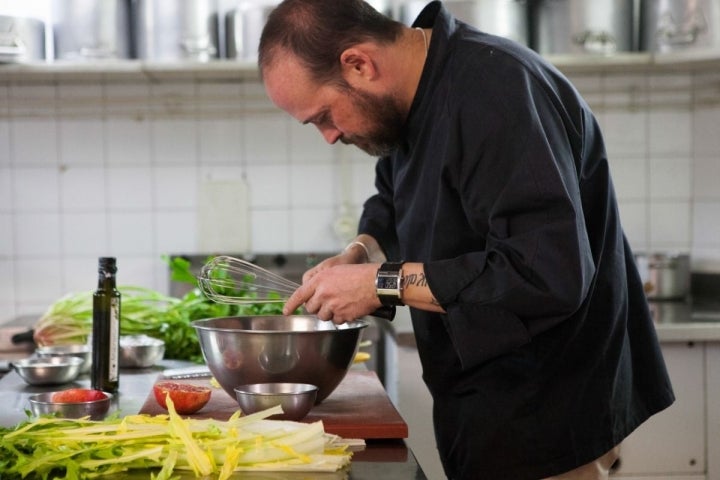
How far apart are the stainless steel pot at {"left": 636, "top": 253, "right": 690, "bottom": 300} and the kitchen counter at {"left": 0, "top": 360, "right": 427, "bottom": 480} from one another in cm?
189

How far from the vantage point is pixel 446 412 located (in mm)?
1715

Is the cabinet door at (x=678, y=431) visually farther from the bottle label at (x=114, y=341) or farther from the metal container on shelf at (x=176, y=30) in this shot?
the metal container on shelf at (x=176, y=30)

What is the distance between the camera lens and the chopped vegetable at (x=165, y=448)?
123 centimetres

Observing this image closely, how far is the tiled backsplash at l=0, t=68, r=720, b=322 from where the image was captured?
12.1ft

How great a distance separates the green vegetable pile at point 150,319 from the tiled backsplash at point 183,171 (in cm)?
121

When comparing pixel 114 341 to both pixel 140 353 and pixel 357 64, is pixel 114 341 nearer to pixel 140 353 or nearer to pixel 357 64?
pixel 140 353

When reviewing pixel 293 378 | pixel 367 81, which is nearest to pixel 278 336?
pixel 293 378

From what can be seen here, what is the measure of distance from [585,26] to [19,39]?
6.31 feet

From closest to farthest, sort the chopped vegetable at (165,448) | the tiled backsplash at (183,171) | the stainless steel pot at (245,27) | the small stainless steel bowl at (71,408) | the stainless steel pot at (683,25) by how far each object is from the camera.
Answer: the chopped vegetable at (165,448)
the small stainless steel bowl at (71,408)
the stainless steel pot at (683,25)
the stainless steel pot at (245,27)
the tiled backsplash at (183,171)

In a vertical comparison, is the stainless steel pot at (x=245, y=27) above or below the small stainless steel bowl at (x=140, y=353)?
above

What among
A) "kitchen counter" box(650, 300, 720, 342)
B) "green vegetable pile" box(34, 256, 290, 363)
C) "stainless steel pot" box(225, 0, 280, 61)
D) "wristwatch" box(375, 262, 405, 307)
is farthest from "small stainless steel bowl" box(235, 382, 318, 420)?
"stainless steel pot" box(225, 0, 280, 61)

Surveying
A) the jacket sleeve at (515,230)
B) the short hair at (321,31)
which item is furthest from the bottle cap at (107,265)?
the jacket sleeve at (515,230)

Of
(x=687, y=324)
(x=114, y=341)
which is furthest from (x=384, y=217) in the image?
(x=687, y=324)

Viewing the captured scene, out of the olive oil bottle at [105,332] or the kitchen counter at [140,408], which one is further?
the olive oil bottle at [105,332]
